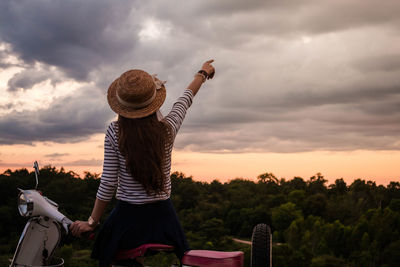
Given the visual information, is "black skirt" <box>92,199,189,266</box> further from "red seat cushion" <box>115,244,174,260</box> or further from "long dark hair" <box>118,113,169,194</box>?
"long dark hair" <box>118,113,169,194</box>

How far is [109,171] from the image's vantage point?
2.68m

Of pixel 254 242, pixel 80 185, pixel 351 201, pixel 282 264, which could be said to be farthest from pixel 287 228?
pixel 254 242

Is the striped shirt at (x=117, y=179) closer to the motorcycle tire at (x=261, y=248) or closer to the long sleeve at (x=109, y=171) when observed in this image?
the long sleeve at (x=109, y=171)

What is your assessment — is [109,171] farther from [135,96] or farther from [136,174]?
[135,96]

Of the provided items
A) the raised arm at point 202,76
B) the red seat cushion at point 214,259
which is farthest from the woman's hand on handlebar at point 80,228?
the raised arm at point 202,76

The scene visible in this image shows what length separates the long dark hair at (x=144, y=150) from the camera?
2.62 m

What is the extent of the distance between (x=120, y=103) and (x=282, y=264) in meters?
Answer: 40.5

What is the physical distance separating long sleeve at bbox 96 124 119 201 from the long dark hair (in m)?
0.08

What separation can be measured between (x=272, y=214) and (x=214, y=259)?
54.0m

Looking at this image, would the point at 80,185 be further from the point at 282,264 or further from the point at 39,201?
the point at 39,201

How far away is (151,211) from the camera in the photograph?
108 inches

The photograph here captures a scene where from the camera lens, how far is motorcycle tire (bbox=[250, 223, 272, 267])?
→ 2.90m

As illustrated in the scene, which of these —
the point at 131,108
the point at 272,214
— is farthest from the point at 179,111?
the point at 272,214

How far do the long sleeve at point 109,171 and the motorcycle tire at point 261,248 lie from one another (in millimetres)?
1042
